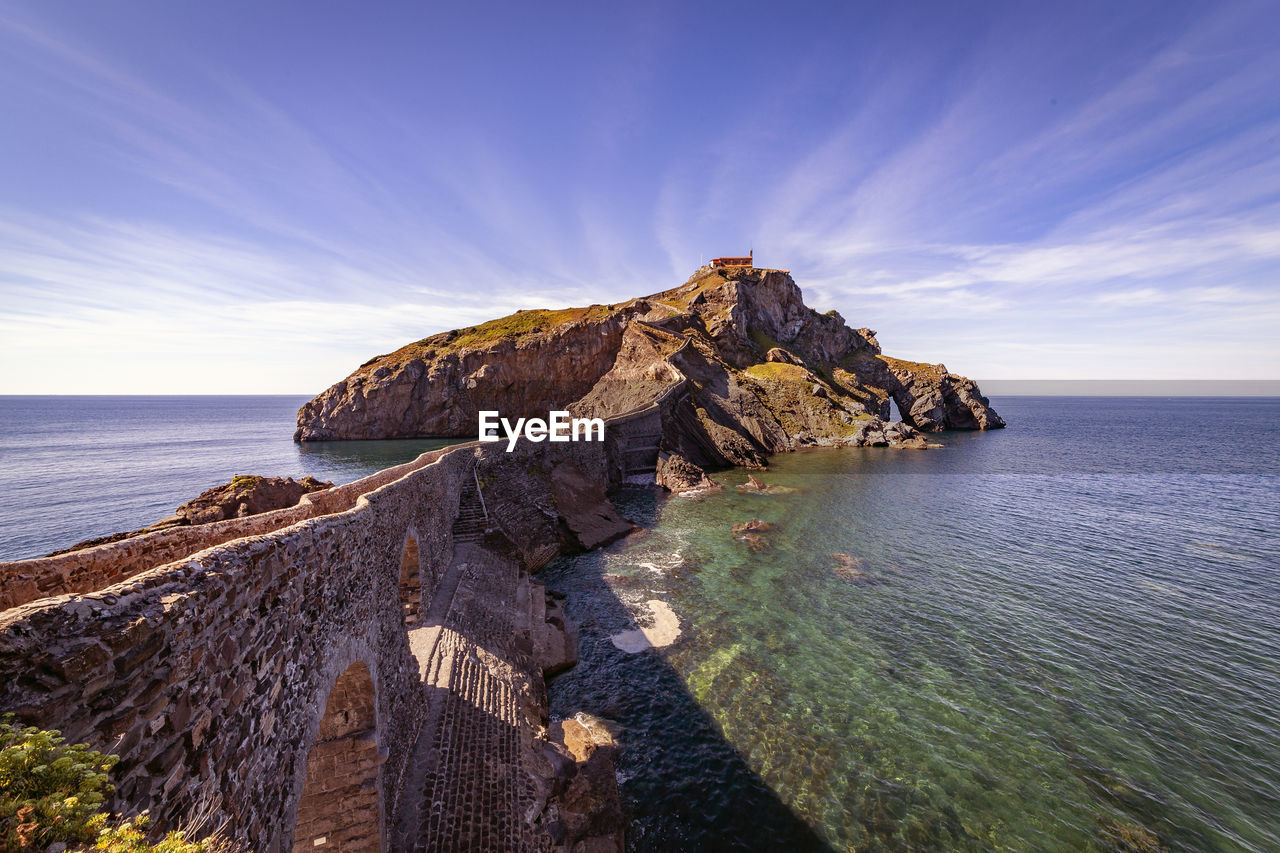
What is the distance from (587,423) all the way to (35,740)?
4469 cm

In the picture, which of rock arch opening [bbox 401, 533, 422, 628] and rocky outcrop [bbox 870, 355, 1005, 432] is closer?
rock arch opening [bbox 401, 533, 422, 628]

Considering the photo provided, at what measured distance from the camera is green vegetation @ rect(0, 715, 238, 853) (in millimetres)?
2775

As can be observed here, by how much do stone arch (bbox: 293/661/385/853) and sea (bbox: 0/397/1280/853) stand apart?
6886 mm

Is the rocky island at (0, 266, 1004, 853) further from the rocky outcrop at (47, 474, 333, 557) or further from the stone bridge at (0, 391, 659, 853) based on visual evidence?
the rocky outcrop at (47, 474, 333, 557)

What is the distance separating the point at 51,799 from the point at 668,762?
15355mm

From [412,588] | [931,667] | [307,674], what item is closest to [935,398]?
[931,667]

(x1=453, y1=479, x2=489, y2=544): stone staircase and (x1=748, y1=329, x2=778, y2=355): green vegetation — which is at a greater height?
(x1=748, y1=329, x2=778, y2=355): green vegetation

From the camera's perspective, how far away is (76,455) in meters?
70.9

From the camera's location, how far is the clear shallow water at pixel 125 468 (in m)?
36.2

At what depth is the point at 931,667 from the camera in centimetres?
1898

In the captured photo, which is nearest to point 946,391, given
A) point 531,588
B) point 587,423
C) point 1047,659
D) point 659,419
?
point 659,419

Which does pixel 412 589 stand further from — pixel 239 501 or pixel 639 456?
pixel 639 456

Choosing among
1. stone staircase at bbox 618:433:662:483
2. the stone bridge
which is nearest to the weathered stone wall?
the stone bridge

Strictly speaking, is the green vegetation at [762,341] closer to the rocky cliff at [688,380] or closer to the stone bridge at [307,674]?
the rocky cliff at [688,380]
